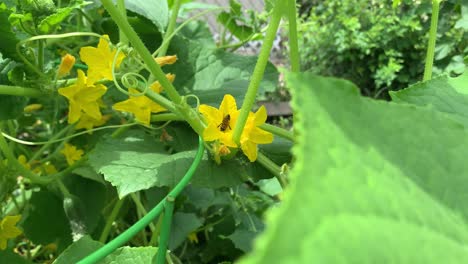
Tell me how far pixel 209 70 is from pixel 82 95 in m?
0.26

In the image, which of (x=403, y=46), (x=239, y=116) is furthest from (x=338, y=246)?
(x=403, y=46)

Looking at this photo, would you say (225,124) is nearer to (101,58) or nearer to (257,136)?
(257,136)

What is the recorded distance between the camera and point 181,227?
1.23 metres

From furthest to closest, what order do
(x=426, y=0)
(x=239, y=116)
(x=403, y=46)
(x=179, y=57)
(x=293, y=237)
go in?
1. (x=403, y=46)
2. (x=426, y=0)
3. (x=179, y=57)
4. (x=239, y=116)
5. (x=293, y=237)

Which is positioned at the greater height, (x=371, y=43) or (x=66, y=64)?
(x=66, y=64)

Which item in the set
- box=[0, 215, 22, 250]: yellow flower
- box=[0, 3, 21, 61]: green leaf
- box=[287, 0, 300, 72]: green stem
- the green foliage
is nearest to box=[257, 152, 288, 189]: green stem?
box=[287, 0, 300, 72]: green stem

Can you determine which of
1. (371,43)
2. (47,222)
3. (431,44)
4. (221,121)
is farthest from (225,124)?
(371,43)

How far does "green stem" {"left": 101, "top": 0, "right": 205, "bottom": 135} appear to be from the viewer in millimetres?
688

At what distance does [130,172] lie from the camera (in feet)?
2.51

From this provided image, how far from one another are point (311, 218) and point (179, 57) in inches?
34.3

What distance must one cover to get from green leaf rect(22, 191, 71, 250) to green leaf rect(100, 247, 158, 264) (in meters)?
0.47

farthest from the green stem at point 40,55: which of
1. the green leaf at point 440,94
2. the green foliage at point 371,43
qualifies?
the green foliage at point 371,43

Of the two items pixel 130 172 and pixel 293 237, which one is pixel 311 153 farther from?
pixel 130 172

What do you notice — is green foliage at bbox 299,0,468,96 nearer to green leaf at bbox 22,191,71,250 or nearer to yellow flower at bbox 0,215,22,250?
green leaf at bbox 22,191,71,250
